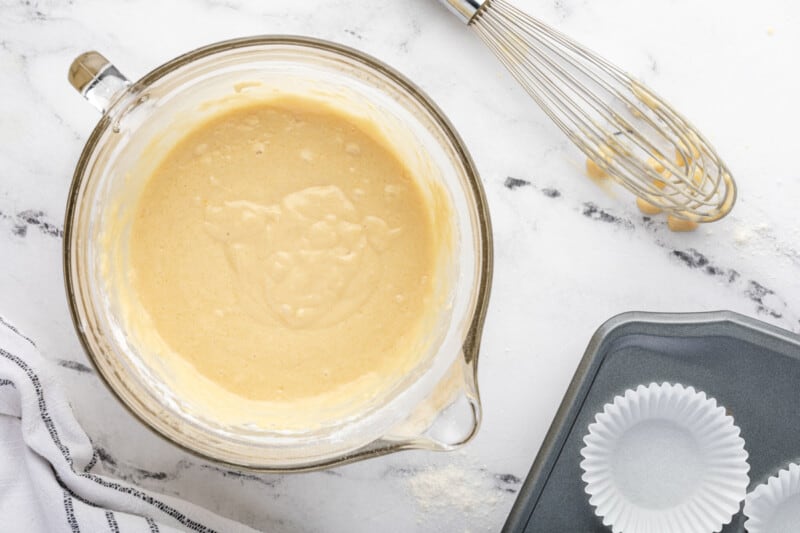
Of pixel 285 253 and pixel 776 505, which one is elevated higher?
pixel 285 253

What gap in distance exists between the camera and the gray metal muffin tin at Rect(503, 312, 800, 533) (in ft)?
4.25

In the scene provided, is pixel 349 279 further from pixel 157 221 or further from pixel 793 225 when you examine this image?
pixel 793 225

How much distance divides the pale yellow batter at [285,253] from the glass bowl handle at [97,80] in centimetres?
18

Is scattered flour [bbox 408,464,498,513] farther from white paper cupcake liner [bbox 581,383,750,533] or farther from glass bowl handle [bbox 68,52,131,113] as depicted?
glass bowl handle [bbox 68,52,131,113]

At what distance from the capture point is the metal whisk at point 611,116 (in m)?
1.33

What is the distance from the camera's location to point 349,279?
50.4 inches

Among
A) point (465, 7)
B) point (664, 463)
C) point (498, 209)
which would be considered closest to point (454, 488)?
point (664, 463)

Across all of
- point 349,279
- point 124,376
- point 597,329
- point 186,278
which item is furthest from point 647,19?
point 124,376

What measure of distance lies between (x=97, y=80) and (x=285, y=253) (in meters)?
0.34

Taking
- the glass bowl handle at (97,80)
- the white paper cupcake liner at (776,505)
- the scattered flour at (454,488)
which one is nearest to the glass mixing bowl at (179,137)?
the glass bowl handle at (97,80)

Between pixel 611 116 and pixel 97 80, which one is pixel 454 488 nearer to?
pixel 611 116

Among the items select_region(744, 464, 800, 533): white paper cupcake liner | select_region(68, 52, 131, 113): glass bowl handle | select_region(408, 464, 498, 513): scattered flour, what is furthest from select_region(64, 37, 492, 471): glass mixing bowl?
select_region(744, 464, 800, 533): white paper cupcake liner

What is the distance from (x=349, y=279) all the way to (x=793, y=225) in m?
0.69

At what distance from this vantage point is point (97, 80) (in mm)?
1123
